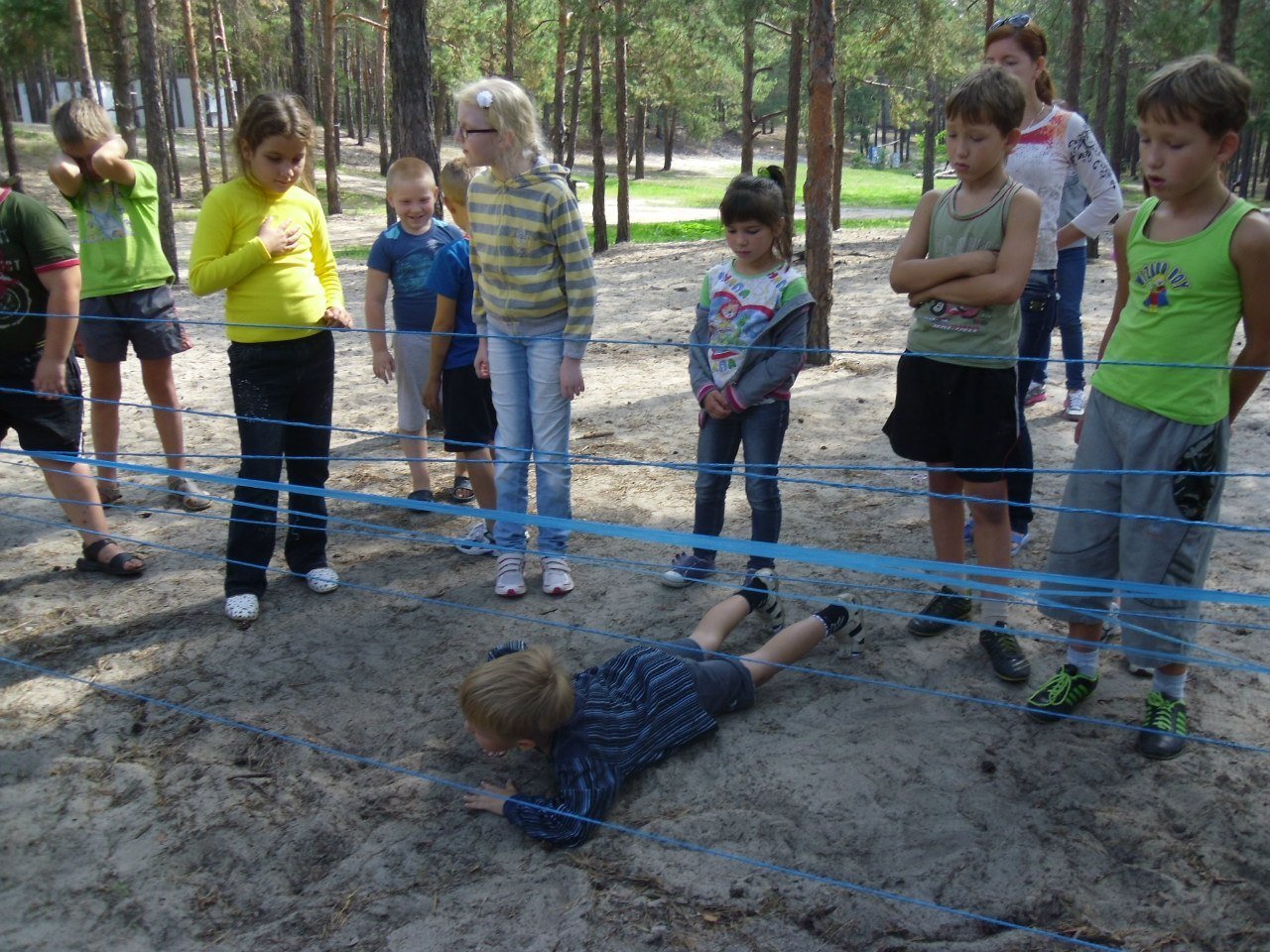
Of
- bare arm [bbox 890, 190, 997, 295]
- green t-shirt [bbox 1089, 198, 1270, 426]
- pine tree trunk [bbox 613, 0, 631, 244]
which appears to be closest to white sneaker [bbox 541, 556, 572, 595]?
bare arm [bbox 890, 190, 997, 295]

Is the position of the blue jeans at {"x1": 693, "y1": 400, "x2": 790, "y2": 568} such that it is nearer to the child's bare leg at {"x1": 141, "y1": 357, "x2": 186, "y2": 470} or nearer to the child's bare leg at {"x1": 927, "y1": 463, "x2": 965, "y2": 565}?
the child's bare leg at {"x1": 927, "y1": 463, "x2": 965, "y2": 565}

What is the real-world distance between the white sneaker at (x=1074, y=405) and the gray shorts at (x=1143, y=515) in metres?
2.99

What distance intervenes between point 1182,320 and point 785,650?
1.50 m

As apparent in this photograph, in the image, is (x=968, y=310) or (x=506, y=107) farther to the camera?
(x=506, y=107)

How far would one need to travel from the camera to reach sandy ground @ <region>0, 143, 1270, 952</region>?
7.90ft

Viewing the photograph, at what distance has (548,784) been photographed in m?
2.96

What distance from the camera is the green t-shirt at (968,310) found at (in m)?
3.08

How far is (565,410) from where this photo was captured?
3.98m

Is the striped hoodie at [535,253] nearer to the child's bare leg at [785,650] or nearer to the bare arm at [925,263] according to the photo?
the bare arm at [925,263]

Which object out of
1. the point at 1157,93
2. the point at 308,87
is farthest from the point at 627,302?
the point at 308,87

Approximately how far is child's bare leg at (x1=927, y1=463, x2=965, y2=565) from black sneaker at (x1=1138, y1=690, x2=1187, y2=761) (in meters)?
0.78

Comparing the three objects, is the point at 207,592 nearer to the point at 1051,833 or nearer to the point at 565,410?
the point at 565,410

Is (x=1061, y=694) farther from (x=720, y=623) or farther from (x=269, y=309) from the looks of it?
(x=269, y=309)

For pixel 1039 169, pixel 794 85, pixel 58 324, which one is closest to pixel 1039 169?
pixel 1039 169
